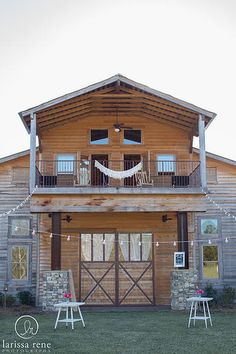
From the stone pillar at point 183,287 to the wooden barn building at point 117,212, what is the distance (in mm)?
1283

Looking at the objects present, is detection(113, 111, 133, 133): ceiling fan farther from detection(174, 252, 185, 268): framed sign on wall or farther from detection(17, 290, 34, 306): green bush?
detection(17, 290, 34, 306): green bush

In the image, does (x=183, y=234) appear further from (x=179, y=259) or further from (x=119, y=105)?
(x=119, y=105)

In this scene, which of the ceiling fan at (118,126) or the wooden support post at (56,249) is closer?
the wooden support post at (56,249)

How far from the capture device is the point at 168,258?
1956 cm

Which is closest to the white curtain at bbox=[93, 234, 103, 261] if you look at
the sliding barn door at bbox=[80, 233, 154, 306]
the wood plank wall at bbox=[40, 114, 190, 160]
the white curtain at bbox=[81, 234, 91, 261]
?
the sliding barn door at bbox=[80, 233, 154, 306]

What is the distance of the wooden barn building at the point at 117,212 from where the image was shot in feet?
62.1

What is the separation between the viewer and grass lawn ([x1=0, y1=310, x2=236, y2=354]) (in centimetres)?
1008

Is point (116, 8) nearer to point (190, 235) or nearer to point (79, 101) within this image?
point (79, 101)

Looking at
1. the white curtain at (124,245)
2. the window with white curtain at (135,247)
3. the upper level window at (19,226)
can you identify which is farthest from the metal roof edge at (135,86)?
the white curtain at (124,245)

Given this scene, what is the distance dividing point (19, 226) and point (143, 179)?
538 centimetres

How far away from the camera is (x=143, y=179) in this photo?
19.0 m

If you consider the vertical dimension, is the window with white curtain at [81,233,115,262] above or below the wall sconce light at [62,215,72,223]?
below

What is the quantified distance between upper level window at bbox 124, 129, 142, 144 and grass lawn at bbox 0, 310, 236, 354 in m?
7.30

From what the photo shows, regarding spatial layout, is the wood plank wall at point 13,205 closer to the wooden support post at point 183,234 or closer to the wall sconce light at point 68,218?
the wall sconce light at point 68,218
